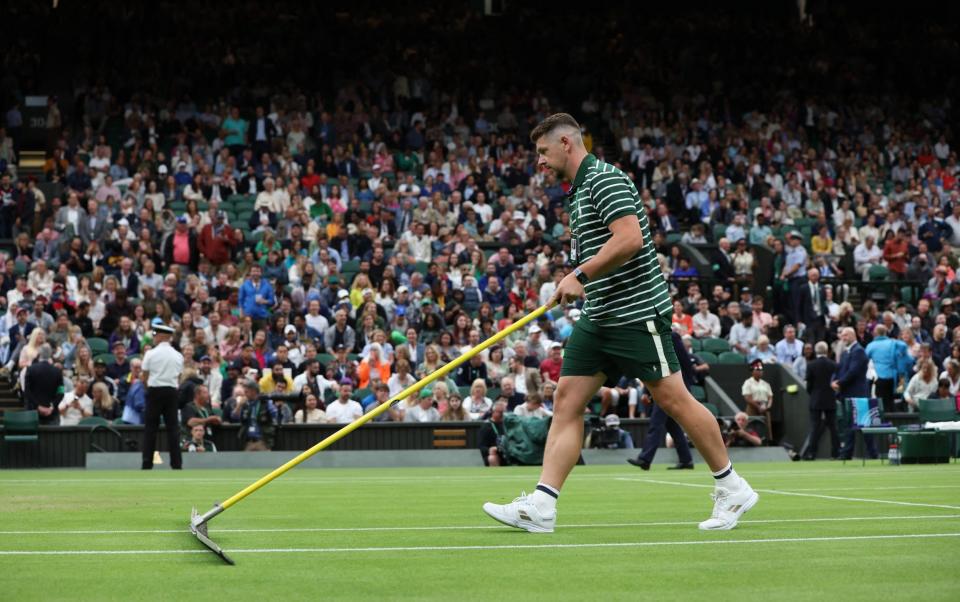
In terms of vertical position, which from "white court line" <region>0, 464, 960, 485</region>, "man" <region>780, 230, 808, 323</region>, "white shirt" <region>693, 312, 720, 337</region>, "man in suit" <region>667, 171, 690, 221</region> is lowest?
"white court line" <region>0, 464, 960, 485</region>

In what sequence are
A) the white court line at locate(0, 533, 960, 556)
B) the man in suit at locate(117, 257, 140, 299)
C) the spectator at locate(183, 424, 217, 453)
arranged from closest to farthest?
the white court line at locate(0, 533, 960, 556) → the spectator at locate(183, 424, 217, 453) → the man in suit at locate(117, 257, 140, 299)

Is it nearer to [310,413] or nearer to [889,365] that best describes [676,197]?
[889,365]

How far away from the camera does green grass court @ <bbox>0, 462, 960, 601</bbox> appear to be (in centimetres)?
536

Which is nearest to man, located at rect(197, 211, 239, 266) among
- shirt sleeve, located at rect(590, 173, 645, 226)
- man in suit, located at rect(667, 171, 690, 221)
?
man in suit, located at rect(667, 171, 690, 221)

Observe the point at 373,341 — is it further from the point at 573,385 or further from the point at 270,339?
the point at 573,385

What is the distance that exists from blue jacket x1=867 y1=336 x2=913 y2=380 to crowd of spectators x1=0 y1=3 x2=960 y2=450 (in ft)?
2.94

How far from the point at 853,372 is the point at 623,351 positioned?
1546cm

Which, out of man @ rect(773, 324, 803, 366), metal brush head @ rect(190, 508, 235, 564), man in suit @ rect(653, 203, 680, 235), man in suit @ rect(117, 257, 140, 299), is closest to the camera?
metal brush head @ rect(190, 508, 235, 564)

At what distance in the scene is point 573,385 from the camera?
775 centimetres

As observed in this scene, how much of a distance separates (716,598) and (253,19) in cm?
3190

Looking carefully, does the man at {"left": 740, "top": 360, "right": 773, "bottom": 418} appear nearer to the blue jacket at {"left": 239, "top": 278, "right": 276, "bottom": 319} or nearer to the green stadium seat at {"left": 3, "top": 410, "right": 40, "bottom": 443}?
the blue jacket at {"left": 239, "top": 278, "right": 276, "bottom": 319}

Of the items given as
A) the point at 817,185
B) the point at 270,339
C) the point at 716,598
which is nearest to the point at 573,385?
the point at 716,598

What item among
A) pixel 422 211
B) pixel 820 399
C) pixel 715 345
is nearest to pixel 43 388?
pixel 422 211

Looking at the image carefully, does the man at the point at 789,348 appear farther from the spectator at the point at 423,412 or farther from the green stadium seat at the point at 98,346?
the green stadium seat at the point at 98,346
